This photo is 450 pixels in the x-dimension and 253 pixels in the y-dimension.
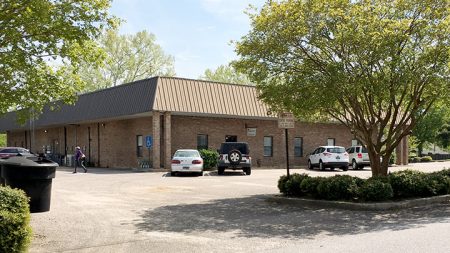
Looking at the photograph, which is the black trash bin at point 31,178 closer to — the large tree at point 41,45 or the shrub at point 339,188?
the large tree at point 41,45

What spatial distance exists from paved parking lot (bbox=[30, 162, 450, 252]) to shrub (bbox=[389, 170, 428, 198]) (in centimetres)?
104

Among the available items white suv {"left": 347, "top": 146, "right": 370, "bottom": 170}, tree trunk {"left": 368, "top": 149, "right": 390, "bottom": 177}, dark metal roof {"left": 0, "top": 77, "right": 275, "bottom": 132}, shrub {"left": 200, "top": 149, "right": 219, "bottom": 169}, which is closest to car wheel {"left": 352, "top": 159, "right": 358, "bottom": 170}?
white suv {"left": 347, "top": 146, "right": 370, "bottom": 170}

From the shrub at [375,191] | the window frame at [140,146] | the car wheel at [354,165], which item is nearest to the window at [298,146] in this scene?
the car wheel at [354,165]

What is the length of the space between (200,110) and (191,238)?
2174cm

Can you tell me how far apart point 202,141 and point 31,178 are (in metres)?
23.9

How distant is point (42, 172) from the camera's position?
31.2 ft

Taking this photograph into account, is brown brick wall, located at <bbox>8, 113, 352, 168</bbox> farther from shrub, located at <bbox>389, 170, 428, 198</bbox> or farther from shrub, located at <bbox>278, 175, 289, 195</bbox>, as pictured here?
shrub, located at <bbox>389, 170, 428, 198</bbox>

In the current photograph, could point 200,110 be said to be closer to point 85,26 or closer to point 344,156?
point 344,156

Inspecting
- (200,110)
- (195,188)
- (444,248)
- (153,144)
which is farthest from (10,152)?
(444,248)

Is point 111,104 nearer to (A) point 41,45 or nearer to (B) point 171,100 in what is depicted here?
(B) point 171,100

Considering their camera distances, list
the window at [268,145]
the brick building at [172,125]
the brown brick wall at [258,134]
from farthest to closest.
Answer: the window at [268,145]
the brown brick wall at [258,134]
the brick building at [172,125]

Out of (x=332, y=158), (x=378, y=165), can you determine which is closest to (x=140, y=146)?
(x=332, y=158)

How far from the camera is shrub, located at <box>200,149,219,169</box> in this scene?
30172 millimetres

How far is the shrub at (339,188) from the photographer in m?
13.5
